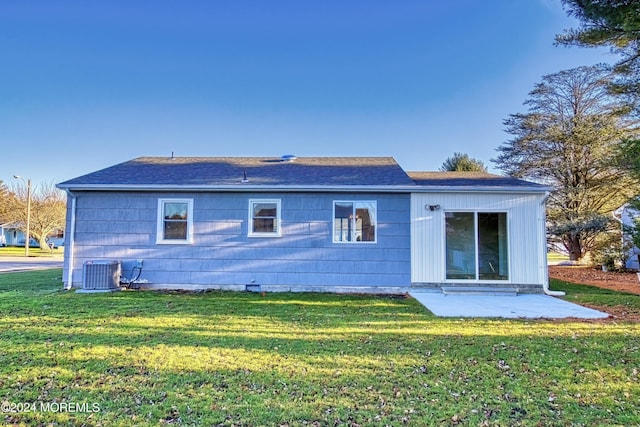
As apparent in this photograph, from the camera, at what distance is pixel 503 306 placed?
21.9 ft

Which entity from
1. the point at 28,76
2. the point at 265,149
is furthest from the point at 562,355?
the point at 28,76

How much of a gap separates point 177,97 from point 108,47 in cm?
314

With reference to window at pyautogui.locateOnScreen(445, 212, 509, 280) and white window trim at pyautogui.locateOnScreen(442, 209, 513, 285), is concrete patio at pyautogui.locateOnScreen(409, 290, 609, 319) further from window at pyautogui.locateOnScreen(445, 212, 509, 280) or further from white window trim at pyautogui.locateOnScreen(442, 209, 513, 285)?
window at pyautogui.locateOnScreen(445, 212, 509, 280)

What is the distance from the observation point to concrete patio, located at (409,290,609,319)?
19.5 ft

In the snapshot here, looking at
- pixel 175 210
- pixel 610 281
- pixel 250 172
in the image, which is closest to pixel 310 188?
pixel 250 172

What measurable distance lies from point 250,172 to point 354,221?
11.0 ft

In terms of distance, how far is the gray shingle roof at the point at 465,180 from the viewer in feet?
27.8

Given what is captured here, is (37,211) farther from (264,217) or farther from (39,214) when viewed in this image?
(264,217)

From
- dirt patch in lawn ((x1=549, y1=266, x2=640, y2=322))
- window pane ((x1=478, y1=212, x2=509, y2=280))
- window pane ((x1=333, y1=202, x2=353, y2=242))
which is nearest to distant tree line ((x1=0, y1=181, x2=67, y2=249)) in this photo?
window pane ((x1=333, y1=202, x2=353, y2=242))

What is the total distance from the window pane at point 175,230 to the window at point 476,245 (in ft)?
22.0

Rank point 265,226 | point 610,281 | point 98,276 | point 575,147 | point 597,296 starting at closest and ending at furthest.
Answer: point 597,296 < point 98,276 < point 265,226 < point 610,281 < point 575,147

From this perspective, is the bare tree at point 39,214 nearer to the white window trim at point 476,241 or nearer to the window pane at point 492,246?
the white window trim at point 476,241

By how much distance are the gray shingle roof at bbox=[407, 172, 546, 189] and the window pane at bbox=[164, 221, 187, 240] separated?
616 cm

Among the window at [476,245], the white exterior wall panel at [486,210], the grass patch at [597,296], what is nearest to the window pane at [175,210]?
the white exterior wall panel at [486,210]
